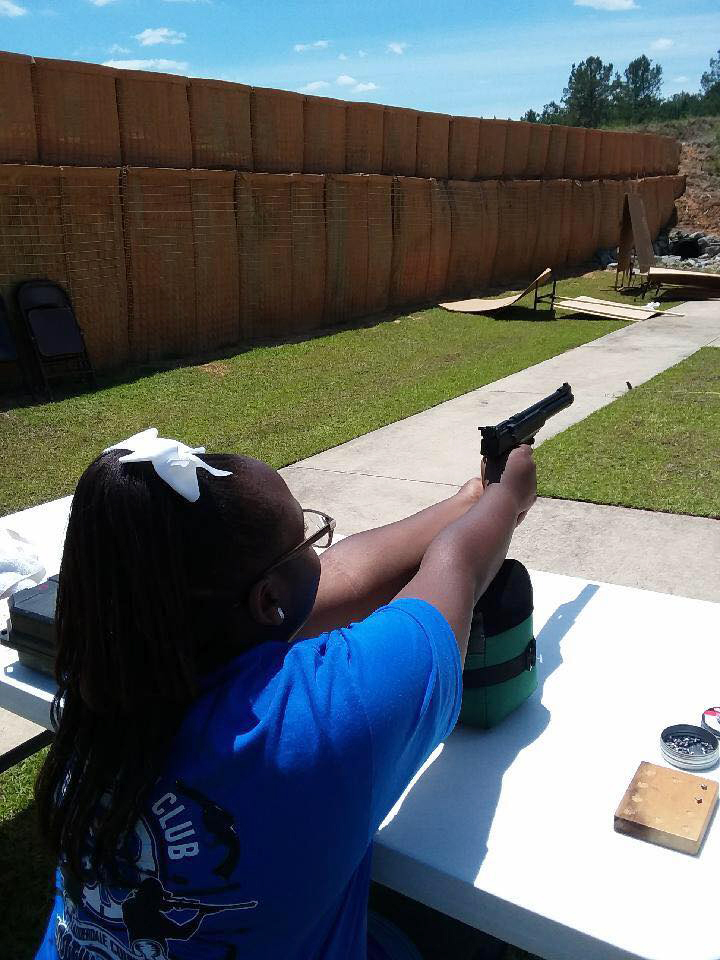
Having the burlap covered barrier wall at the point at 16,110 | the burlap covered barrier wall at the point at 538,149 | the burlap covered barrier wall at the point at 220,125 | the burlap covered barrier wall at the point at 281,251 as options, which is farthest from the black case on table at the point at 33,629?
the burlap covered barrier wall at the point at 538,149

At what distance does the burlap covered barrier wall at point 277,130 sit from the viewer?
10250 mm

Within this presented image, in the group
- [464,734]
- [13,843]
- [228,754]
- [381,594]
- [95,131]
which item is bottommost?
[13,843]

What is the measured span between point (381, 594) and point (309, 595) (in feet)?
1.80

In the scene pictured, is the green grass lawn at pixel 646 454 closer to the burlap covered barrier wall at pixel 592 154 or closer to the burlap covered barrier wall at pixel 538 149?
the burlap covered barrier wall at pixel 538 149

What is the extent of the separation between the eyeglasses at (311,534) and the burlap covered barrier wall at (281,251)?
30.4 feet

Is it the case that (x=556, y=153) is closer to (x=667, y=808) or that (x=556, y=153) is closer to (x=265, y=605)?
(x=667, y=808)

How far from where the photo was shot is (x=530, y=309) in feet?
43.8

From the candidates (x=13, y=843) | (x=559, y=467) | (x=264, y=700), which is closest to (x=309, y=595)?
(x=264, y=700)

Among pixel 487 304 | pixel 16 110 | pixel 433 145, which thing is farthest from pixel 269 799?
pixel 433 145

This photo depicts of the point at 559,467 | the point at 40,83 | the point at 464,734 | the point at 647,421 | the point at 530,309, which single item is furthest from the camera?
the point at 530,309

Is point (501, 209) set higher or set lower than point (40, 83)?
lower

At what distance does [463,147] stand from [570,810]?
1429cm

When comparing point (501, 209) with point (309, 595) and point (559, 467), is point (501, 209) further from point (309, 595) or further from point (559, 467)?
point (309, 595)

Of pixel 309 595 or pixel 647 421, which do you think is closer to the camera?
pixel 309 595
